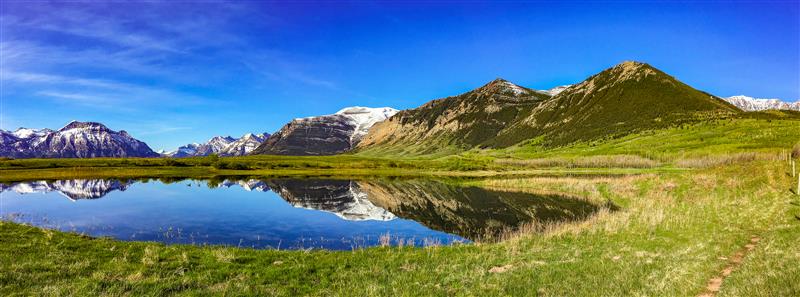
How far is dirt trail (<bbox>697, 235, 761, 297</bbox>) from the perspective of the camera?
16.9 meters

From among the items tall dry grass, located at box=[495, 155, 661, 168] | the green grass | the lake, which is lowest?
the lake

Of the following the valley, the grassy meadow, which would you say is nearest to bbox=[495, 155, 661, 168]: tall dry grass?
the valley

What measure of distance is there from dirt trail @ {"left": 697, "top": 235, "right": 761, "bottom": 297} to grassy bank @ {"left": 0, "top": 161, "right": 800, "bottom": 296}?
288mm

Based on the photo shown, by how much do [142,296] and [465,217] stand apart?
163 ft

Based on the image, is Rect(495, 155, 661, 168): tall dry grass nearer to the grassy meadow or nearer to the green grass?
the green grass

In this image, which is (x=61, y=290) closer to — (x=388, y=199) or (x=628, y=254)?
(x=628, y=254)

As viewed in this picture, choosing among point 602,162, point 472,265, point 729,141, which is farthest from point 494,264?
point 729,141

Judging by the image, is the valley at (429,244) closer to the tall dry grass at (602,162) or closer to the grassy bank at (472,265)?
the grassy bank at (472,265)

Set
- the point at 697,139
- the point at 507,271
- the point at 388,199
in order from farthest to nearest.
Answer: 1. the point at 697,139
2. the point at 388,199
3. the point at 507,271

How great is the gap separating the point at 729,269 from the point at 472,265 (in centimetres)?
1180

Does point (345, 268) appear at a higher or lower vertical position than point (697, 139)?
lower

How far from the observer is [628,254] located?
2492 cm

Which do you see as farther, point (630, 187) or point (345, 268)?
point (630, 187)

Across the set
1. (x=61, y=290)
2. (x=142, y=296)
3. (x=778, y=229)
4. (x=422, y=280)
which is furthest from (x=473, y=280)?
(x=778, y=229)
